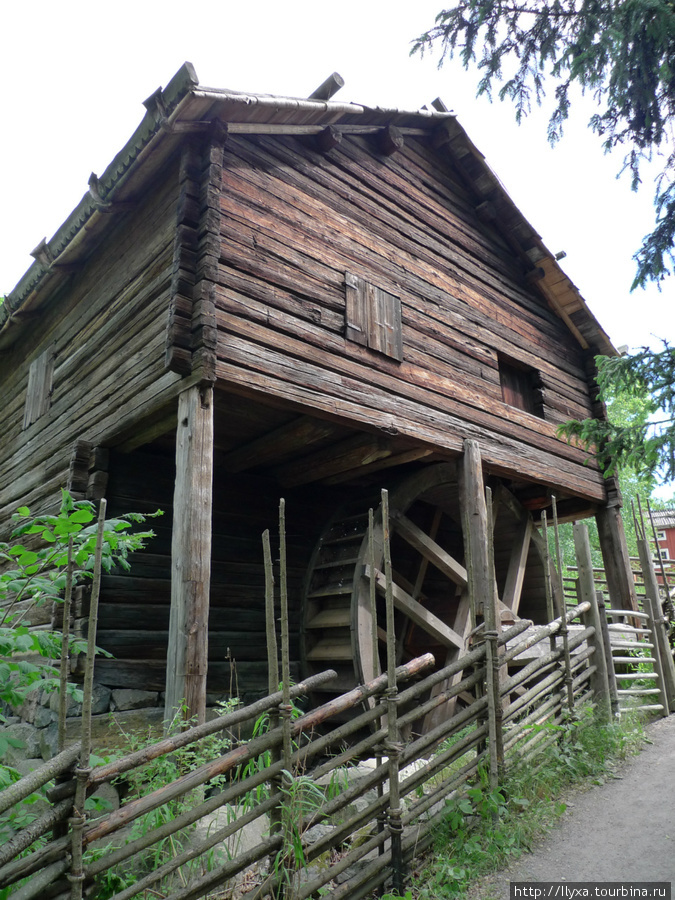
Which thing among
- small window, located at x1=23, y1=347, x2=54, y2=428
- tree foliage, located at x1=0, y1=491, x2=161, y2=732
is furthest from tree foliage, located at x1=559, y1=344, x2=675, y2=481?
small window, located at x1=23, y1=347, x2=54, y2=428

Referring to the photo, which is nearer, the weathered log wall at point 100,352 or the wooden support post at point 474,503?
the weathered log wall at point 100,352

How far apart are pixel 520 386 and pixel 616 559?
2983 millimetres

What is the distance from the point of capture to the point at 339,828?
128 inches

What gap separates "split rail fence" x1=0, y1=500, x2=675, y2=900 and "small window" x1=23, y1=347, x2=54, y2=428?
5319 millimetres

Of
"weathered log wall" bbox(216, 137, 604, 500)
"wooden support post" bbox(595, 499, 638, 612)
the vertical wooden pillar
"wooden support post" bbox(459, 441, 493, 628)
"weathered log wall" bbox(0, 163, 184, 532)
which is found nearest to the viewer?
the vertical wooden pillar

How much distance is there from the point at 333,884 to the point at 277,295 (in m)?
4.28

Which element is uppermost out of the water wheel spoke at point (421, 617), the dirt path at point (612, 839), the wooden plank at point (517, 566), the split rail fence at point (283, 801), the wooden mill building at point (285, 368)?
the wooden mill building at point (285, 368)

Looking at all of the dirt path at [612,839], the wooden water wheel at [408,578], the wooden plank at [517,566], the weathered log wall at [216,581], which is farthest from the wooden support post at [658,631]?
the weathered log wall at [216,581]

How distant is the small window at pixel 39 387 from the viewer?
7848 mm

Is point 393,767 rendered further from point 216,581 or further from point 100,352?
point 100,352

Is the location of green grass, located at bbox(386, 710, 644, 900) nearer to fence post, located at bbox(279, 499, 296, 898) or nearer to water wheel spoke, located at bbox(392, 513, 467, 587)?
fence post, located at bbox(279, 499, 296, 898)

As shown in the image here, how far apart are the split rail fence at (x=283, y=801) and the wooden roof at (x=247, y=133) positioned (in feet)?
12.5

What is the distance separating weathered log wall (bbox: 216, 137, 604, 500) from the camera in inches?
218

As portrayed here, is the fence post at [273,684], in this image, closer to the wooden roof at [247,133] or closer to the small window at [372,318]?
the small window at [372,318]
